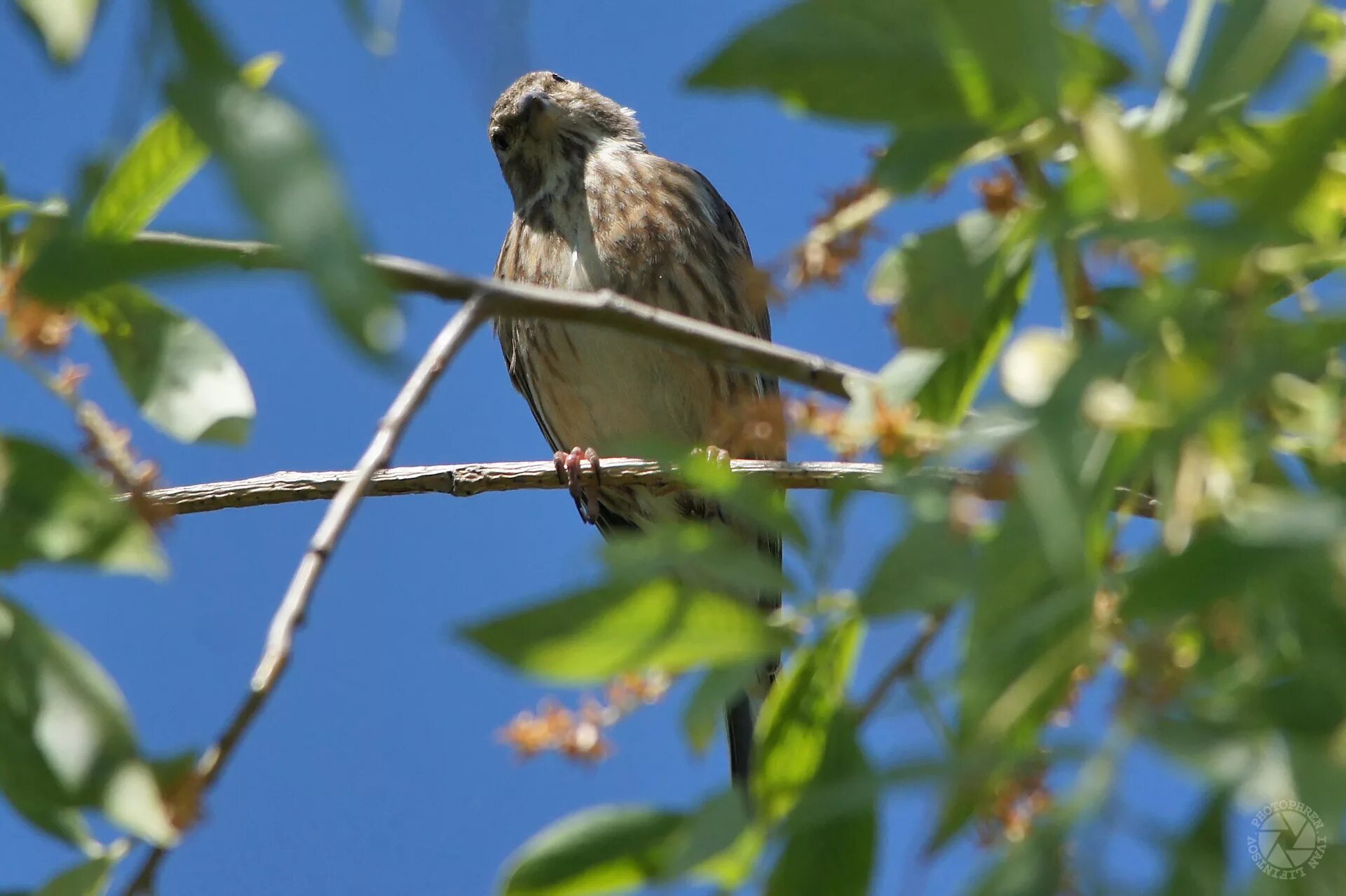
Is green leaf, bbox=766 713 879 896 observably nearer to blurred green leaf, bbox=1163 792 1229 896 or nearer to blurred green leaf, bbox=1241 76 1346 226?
blurred green leaf, bbox=1163 792 1229 896

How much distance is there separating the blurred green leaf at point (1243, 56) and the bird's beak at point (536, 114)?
5001mm

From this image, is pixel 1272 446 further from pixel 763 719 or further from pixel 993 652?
pixel 763 719

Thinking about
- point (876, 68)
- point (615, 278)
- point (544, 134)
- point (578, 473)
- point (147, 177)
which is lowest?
point (578, 473)

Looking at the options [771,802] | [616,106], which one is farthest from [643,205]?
[771,802]

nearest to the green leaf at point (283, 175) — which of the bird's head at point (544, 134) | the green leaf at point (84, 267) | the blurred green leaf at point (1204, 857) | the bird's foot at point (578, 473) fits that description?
the green leaf at point (84, 267)

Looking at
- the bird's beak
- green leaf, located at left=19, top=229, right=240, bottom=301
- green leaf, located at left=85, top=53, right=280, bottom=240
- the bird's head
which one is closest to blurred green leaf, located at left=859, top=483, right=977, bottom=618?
green leaf, located at left=19, top=229, right=240, bottom=301

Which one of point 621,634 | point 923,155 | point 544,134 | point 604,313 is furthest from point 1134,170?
point 544,134

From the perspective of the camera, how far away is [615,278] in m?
5.16

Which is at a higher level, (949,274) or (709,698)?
(949,274)

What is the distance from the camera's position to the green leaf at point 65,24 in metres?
1.18

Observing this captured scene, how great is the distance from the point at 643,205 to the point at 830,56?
14.0ft

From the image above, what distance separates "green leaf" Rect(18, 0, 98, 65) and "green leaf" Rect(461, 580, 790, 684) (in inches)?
23.0

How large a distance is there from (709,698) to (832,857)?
0.25 m
